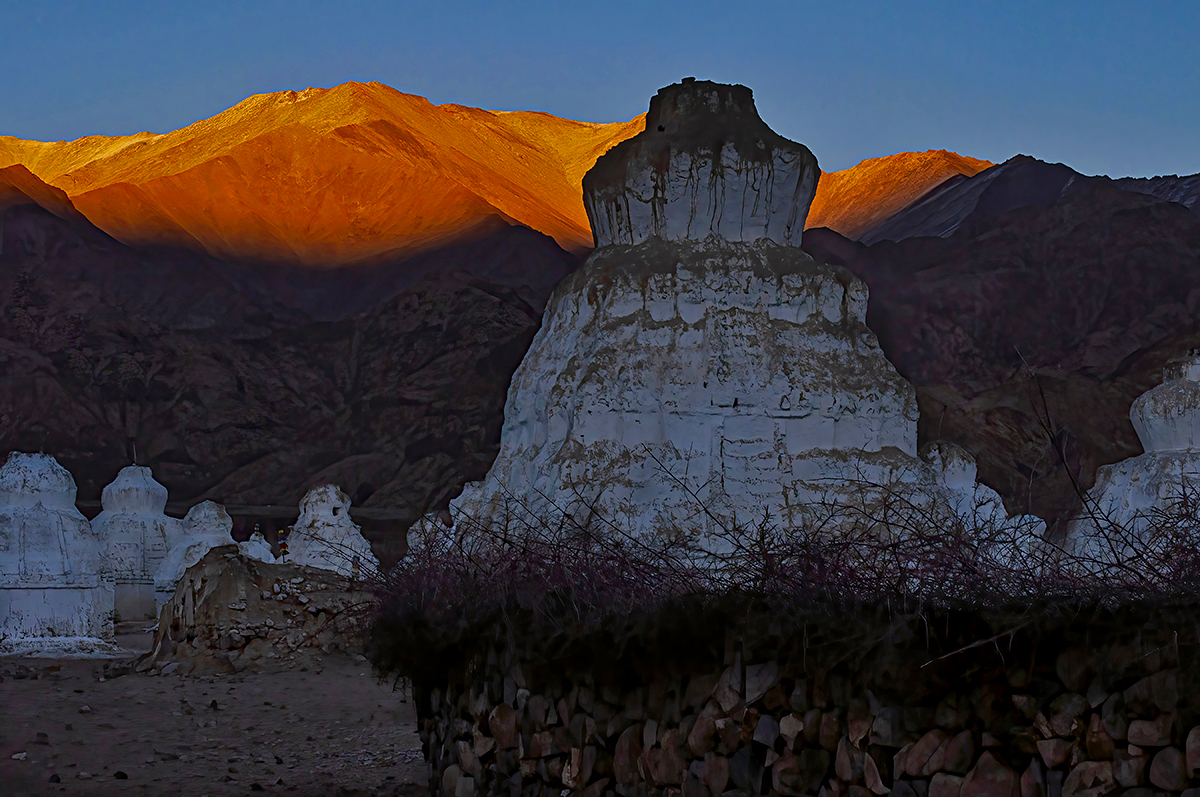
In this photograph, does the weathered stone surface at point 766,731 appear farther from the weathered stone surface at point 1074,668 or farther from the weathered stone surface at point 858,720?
the weathered stone surface at point 1074,668

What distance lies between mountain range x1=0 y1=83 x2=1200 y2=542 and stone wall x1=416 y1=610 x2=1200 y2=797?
3544 centimetres

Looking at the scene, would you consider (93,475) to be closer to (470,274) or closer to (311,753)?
(470,274)

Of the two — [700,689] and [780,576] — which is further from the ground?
[780,576]

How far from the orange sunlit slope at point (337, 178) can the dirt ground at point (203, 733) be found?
5303 cm

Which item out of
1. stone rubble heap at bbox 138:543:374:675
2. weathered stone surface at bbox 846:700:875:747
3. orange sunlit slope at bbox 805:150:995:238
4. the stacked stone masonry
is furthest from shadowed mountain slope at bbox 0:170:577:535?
weathered stone surface at bbox 846:700:875:747

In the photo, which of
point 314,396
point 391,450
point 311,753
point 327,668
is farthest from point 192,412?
point 311,753

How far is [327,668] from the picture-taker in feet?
51.1

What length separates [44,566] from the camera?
57.5 feet

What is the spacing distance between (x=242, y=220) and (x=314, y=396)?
51.2 ft

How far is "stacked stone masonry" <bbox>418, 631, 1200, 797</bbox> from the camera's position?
11.9 feet

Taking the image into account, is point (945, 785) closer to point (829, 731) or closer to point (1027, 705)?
point (1027, 705)

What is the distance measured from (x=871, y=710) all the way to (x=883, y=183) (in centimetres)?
6557

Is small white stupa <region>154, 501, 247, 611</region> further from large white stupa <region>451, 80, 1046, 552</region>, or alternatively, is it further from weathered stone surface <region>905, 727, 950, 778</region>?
weathered stone surface <region>905, 727, 950, 778</region>

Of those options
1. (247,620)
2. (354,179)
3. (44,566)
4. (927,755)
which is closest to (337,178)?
(354,179)
